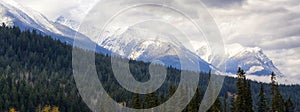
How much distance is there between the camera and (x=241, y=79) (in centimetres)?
10881

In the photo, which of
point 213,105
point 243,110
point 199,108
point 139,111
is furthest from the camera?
point 139,111

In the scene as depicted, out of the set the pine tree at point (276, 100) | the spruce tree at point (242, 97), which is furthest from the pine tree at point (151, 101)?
the pine tree at point (276, 100)

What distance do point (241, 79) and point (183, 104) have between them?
81.7ft

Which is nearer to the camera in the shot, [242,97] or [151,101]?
[242,97]

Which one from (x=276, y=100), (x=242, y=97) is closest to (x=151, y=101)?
(x=242, y=97)

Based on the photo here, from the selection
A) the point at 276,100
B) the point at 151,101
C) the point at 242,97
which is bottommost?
the point at 151,101

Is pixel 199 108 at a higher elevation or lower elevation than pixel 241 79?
lower

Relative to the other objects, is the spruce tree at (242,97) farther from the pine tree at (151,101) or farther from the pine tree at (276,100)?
the pine tree at (151,101)

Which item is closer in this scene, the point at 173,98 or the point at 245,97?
the point at 245,97

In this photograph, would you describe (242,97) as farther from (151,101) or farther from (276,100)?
(151,101)

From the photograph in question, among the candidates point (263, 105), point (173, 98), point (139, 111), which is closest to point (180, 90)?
point (173, 98)

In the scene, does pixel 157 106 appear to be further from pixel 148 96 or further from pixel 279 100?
pixel 279 100

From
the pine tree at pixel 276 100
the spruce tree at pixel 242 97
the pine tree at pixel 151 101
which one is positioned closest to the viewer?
the spruce tree at pixel 242 97

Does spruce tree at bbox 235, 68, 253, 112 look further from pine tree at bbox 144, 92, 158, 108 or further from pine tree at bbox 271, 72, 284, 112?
pine tree at bbox 144, 92, 158, 108
